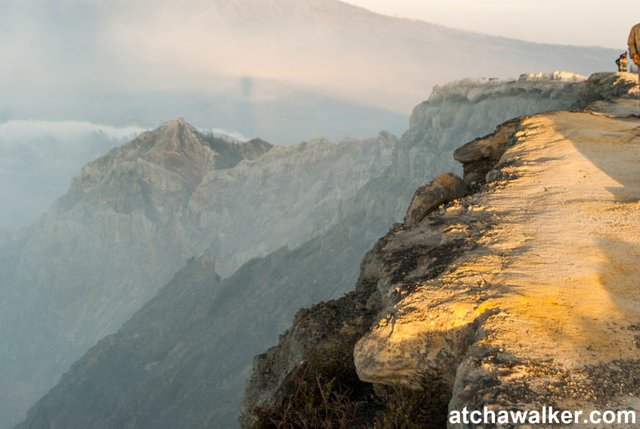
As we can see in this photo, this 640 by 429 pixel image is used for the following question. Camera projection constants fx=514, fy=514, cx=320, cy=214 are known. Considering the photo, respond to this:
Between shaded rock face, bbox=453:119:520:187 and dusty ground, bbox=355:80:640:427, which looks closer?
dusty ground, bbox=355:80:640:427

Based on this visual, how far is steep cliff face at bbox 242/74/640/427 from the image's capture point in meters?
6.34

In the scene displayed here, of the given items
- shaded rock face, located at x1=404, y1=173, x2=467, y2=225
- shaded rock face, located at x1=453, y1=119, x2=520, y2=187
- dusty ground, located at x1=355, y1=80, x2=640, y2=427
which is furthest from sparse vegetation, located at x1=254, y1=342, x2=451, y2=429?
shaded rock face, located at x1=453, y1=119, x2=520, y2=187

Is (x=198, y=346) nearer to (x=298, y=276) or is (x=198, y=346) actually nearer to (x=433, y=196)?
(x=298, y=276)

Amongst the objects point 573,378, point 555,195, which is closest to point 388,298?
point 573,378

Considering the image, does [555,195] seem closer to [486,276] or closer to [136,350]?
[486,276]

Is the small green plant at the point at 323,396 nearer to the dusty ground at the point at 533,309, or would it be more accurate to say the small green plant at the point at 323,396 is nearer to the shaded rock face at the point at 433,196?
the dusty ground at the point at 533,309

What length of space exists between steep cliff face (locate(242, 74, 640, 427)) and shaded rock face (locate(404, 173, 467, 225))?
2817 millimetres

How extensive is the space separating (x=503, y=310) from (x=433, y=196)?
9882mm

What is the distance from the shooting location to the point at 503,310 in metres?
7.54

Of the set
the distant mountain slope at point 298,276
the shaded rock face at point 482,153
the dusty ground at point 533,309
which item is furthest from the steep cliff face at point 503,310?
the distant mountain slope at point 298,276

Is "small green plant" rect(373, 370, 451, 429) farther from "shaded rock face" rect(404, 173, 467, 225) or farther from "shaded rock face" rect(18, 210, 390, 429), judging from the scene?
"shaded rock face" rect(18, 210, 390, 429)

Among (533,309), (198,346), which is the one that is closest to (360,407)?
(533,309)

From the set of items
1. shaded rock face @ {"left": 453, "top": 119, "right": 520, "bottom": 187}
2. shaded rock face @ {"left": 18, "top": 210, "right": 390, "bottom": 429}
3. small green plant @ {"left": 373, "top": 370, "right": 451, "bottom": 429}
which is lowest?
shaded rock face @ {"left": 18, "top": 210, "right": 390, "bottom": 429}

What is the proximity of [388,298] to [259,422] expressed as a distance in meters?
3.11
